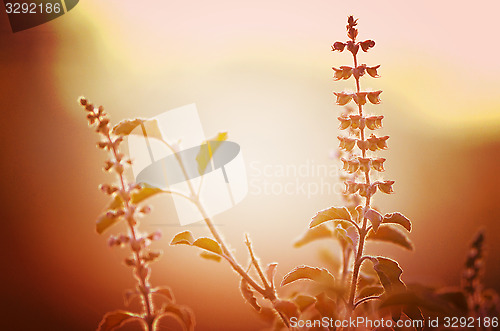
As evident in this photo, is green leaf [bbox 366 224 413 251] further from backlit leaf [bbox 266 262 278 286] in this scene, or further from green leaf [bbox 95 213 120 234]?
green leaf [bbox 95 213 120 234]

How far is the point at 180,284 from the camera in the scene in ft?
6.08

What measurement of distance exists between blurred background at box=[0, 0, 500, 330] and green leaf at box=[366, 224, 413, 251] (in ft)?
3.28

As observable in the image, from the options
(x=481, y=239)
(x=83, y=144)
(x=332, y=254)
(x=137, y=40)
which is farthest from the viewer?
(x=83, y=144)

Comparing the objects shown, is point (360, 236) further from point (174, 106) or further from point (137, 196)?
point (174, 106)

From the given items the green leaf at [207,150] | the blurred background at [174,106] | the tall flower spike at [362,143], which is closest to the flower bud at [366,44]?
the tall flower spike at [362,143]

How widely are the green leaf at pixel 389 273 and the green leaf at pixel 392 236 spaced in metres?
0.04

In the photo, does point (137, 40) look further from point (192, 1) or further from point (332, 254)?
point (332, 254)

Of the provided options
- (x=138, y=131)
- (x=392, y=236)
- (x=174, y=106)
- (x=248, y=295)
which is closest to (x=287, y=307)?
(x=248, y=295)

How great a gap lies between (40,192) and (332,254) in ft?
4.53

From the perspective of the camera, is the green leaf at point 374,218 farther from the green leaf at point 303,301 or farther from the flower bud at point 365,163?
the green leaf at point 303,301

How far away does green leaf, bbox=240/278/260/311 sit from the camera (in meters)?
0.55

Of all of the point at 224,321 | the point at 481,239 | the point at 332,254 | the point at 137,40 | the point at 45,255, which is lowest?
the point at 224,321

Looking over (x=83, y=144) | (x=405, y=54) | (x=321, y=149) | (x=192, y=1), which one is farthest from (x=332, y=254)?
(x=83, y=144)

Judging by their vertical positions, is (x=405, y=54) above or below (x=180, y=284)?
above
